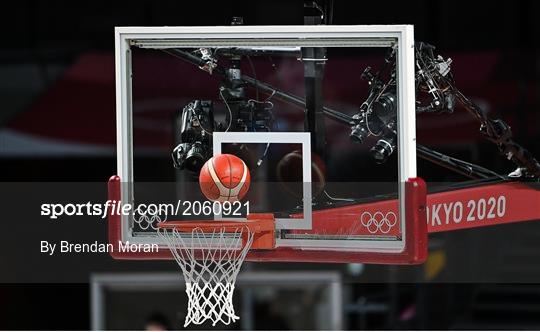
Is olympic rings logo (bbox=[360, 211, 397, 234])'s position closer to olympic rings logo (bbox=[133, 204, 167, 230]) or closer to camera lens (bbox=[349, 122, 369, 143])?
camera lens (bbox=[349, 122, 369, 143])

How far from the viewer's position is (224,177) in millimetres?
5863

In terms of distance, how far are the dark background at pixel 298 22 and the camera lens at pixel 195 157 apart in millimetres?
2560

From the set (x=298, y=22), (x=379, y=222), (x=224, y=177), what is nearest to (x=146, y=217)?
(x=224, y=177)

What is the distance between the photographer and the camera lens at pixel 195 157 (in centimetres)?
613

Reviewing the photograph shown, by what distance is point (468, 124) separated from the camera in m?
8.51

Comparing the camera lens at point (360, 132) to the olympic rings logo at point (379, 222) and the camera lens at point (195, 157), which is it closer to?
the olympic rings logo at point (379, 222)

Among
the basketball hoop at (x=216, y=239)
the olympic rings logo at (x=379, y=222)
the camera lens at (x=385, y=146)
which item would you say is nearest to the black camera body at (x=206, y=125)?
the basketball hoop at (x=216, y=239)

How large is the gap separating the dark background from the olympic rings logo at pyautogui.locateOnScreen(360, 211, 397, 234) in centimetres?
277

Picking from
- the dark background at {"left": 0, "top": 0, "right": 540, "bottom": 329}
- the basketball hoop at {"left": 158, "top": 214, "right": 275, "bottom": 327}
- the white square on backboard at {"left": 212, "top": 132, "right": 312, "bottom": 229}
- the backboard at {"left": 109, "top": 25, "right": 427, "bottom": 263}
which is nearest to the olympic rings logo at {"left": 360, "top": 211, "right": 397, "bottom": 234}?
the backboard at {"left": 109, "top": 25, "right": 427, "bottom": 263}

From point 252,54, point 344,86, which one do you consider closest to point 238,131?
point 252,54

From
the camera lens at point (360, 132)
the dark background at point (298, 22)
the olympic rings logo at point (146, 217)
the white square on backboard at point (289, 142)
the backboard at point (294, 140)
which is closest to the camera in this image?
the backboard at point (294, 140)

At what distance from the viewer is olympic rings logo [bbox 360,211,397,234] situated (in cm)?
587

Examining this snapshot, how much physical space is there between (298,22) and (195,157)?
2793 mm

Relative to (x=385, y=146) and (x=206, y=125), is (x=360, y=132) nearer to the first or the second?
(x=385, y=146)
